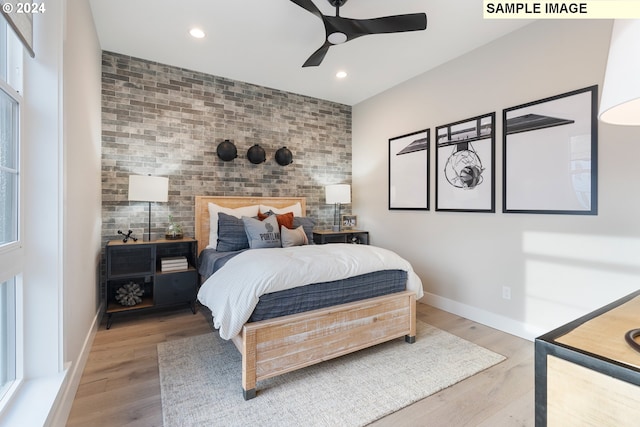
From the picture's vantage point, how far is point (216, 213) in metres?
3.53

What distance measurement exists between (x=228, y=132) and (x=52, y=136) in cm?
242

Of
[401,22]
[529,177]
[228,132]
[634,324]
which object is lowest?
[634,324]

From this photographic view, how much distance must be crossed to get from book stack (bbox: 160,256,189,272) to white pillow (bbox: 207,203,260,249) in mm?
350

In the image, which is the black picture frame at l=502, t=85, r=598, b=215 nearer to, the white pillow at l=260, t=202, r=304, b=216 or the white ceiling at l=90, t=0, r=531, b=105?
the white ceiling at l=90, t=0, r=531, b=105

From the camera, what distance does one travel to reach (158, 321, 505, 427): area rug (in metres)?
1.67

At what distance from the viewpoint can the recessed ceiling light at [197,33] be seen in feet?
9.07

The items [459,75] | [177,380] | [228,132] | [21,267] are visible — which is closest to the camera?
[21,267]

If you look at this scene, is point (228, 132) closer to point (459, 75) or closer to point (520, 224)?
point (459, 75)

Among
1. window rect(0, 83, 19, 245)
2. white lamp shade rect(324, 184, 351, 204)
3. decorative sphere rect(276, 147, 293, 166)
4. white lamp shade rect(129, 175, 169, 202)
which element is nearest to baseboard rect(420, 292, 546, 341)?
white lamp shade rect(324, 184, 351, 204)

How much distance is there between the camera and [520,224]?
2.70 meters

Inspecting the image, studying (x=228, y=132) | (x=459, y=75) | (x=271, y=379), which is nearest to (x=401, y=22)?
(x=459, y=75)

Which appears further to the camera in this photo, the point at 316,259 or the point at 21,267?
the point at 316,259

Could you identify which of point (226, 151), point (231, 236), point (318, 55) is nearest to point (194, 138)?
point (226, 151)

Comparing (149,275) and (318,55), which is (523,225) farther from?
(149,275)
